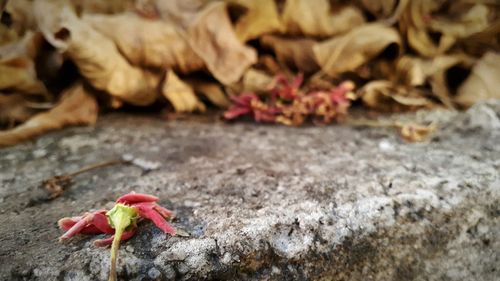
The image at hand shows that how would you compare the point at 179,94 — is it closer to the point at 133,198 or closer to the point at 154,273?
the point at 133,198

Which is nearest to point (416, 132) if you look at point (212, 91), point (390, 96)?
point (390, 96)

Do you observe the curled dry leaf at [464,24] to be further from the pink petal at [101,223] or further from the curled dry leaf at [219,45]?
the pink petal at [101,223]

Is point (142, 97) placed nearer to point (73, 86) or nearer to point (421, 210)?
point (73, 86)

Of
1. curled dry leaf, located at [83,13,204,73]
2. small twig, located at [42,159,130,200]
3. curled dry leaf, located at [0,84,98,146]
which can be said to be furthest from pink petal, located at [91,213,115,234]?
curled dry leaf, located at [83,13,204,73]

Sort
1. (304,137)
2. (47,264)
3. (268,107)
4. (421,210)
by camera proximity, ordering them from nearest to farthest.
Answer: (47,264), (421,210), (304,137), (268,107)

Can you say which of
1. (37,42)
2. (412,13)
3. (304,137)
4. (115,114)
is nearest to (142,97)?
(115,114)

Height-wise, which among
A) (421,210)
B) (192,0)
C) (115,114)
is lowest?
(115,114)

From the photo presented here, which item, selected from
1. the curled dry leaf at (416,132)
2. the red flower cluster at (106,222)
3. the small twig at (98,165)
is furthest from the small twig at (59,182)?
the curled dry leaf at (416,132)

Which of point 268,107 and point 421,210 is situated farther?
point 268,107
